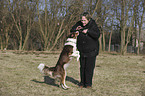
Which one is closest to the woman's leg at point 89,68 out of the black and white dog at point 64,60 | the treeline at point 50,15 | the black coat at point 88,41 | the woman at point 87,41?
the woman at point 87,41

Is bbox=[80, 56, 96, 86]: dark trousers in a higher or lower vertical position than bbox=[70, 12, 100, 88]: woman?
lower

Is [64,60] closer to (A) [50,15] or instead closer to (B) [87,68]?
(B) [87,68]

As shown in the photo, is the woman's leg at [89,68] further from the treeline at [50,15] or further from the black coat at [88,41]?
the treeline at [50,15]

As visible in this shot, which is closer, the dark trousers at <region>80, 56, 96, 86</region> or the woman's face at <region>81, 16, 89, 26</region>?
the woman's face at <region>81, 16, 89, 26</region>

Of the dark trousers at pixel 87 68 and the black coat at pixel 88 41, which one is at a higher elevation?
the black coat at pixel 88 41

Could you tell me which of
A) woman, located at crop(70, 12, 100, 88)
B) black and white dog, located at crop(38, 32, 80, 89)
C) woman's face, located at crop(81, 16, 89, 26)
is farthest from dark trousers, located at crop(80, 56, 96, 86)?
woman's face, located at crop(81, 16, 89, 26)

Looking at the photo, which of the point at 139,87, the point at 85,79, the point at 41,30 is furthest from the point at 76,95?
the point at 41,30

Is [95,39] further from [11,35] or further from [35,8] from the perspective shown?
[11,35]

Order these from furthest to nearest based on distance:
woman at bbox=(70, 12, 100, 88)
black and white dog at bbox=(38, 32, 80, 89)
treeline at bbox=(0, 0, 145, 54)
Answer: treeline at bbox=(0, 0, 145, 54), woman at bbox=(70, 12, 100, 88), black and white dog at bbox=(38, 32, 80, 89)

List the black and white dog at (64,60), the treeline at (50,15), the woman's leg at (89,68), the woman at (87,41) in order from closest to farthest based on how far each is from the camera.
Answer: the black and white dog at (64,60) → the woman at (87,41) → the woman's leg at (89,68) → the treeline at (50,15)

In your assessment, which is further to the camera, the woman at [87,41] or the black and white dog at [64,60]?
the woman at [87,41]

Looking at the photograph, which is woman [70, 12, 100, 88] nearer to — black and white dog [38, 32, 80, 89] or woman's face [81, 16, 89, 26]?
woman's face [81, 16, 89, 26]

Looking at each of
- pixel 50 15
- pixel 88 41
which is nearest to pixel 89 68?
pixel 88 41

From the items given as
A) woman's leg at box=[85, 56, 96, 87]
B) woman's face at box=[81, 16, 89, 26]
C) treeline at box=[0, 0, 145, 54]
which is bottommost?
woman's leg at box=[85, 56, 96, 87]
